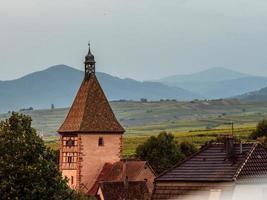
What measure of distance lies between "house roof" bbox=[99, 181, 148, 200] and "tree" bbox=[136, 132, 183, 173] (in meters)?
30.8

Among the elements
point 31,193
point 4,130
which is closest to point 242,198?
point 31,193

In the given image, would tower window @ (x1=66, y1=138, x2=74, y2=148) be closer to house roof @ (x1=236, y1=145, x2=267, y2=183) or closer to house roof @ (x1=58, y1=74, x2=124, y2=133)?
house roof @ (x1=58, y1=74, x2=124, y2=133)

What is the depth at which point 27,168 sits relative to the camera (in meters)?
55.7

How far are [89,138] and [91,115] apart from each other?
7.58ft

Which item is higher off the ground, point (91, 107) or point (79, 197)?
point (91, 107)

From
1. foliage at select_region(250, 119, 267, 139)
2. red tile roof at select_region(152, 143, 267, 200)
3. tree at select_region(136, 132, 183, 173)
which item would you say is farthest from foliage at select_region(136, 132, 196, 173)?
red tile roof at select_region(152, 143, 267, 200)

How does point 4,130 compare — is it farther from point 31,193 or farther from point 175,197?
point 175,197

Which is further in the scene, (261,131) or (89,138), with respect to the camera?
(261,131)

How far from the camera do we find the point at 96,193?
9269cm

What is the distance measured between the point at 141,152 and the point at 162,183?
233ft

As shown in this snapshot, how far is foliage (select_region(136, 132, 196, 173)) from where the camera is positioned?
406 ft

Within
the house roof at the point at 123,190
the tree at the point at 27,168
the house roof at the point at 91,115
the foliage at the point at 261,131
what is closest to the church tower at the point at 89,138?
the house roof at the point at 91,115

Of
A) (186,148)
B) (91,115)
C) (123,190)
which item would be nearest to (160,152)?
(186,148)

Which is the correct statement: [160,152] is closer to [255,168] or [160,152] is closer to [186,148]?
[186,148]
